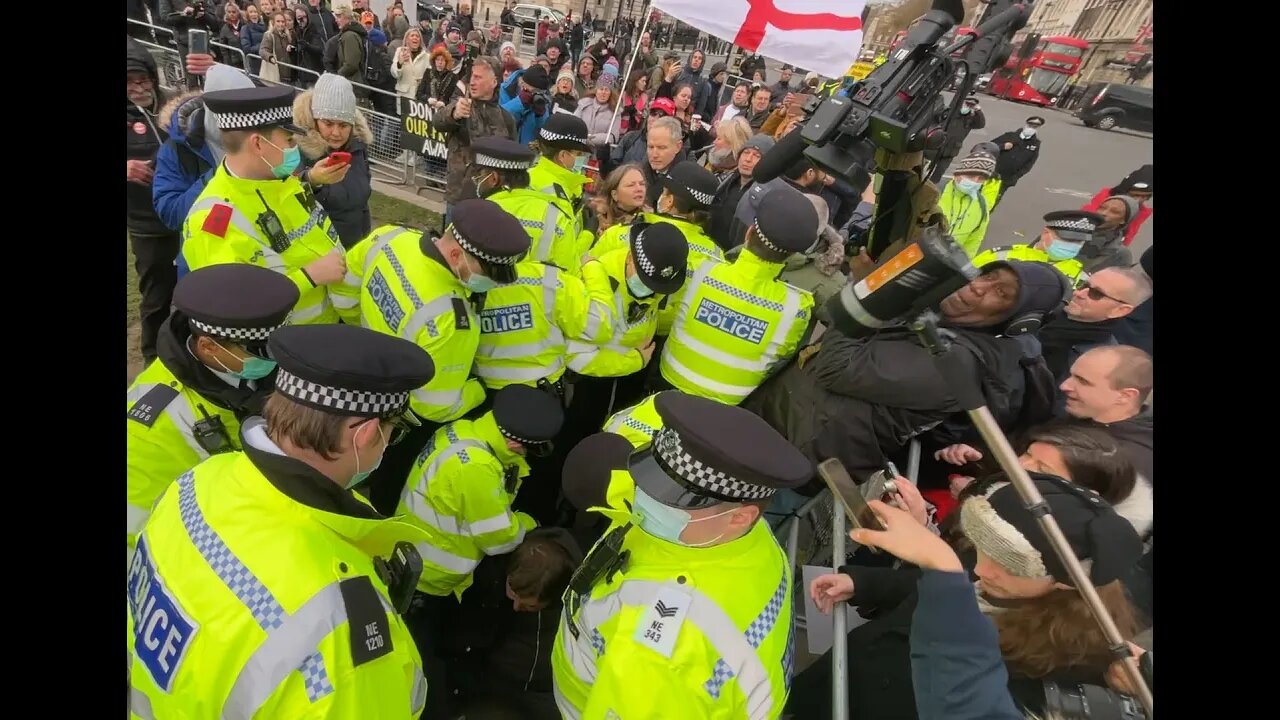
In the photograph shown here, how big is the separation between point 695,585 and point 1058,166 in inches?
754

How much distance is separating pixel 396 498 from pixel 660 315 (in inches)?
77.1

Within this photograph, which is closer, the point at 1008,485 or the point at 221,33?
the point at 1008,485

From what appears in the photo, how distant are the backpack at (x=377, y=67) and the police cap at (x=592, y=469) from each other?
10171 mm

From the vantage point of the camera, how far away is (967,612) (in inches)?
62.7

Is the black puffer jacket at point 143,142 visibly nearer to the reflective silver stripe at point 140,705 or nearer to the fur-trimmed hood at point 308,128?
the fur-trimmed hood at point 308,128

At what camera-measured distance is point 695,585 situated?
165 cm

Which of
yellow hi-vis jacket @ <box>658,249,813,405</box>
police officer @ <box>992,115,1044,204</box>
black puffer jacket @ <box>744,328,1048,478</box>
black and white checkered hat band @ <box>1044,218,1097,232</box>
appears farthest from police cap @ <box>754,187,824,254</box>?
police officer @ <box>992,115,1044,204</box>

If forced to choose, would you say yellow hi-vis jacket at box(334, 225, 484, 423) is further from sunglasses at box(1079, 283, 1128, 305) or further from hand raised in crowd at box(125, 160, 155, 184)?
sunglasses at box(1079, 283, 1128, 305)

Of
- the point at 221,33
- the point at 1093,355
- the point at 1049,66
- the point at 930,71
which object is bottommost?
the point at 221,33

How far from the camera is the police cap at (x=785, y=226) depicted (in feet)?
9.65

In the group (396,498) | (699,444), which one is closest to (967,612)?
(699,444)

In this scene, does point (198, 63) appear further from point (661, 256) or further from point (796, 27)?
point (796, 27)
